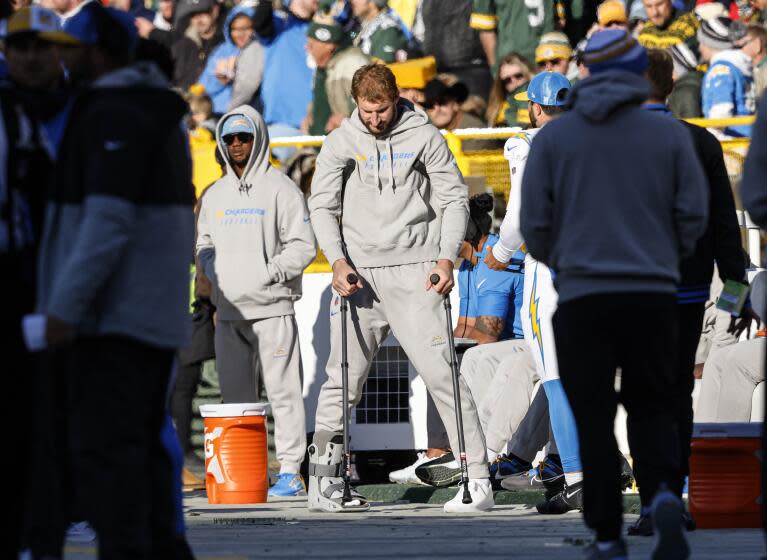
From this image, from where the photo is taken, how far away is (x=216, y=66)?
62.6 feet

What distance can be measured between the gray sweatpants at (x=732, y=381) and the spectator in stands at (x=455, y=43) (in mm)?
6284

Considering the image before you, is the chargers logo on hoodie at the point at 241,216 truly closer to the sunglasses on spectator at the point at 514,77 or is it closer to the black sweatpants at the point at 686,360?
the sunglasses on spectator at the point at 514,77

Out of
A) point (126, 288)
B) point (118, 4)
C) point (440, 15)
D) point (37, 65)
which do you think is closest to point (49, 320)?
point (126, 288)

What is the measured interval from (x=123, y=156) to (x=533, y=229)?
196cm

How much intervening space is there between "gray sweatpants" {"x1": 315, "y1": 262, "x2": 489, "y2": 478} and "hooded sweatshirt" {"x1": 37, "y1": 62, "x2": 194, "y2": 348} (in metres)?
4.93

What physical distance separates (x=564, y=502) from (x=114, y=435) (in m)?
5.01

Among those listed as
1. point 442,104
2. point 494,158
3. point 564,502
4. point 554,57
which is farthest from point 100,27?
point 554,57

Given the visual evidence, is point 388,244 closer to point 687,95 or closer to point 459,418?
point 459,418

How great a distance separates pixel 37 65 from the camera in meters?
5.93

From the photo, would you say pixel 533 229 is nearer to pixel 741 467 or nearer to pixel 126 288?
pixel 126 288

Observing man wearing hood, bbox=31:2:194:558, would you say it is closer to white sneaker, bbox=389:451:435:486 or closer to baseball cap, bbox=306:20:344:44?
white sneaker, bbox=389:451:435:486

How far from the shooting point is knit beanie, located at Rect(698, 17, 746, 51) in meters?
15.7

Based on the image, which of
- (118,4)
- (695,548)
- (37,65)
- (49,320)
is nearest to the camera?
(49,320)

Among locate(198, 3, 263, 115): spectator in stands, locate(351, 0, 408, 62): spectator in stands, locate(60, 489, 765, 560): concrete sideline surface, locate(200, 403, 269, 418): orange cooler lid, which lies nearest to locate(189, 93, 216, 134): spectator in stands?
locate(198, 3, 263, 115): spectator in stands
